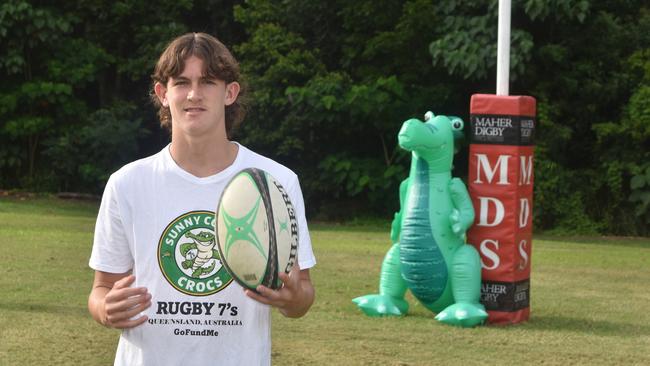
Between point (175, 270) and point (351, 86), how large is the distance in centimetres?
1461

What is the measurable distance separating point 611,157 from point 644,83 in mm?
1219

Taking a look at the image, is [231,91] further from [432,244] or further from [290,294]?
[432,244]

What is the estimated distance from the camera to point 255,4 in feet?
59.2

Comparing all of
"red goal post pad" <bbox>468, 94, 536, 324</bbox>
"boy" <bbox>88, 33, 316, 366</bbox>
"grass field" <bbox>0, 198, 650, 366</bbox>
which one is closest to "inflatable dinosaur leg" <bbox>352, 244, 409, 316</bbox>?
"grass field" <bbox>0, 198, 650, 366</bbox>

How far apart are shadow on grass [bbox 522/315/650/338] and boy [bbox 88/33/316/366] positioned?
4.73m

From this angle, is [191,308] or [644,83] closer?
[191,308]

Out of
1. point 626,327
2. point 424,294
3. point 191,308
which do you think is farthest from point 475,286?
point 191,308

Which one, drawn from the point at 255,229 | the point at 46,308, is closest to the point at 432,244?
the point at 46,308

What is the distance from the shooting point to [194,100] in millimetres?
2777

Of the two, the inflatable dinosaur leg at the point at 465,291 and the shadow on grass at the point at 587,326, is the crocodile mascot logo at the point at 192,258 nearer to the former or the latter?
the inflatable dinosaur leg at the point at 465,291

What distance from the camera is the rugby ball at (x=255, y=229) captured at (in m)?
2.67

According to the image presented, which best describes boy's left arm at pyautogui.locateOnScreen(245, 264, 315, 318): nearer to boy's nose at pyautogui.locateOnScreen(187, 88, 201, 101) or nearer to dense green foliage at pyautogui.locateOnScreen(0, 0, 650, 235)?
boy's nose at pyautogui.locateOnScreen(187, 88, 201, 101)

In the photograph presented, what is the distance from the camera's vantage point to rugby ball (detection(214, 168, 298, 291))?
267 centimetres

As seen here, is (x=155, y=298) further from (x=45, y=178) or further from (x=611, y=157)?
(x=45, y=178)
